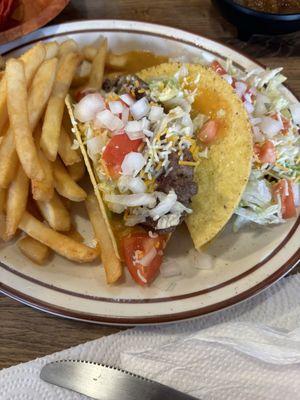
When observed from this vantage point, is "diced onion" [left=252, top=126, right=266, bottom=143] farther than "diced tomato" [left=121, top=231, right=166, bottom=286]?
Yes

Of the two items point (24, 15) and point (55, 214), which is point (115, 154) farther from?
point (24, 15)

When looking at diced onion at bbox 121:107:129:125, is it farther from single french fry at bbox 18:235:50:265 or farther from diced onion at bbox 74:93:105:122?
single french fry at bbox 18:235:50:265

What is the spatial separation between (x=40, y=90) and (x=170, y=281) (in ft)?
2.69

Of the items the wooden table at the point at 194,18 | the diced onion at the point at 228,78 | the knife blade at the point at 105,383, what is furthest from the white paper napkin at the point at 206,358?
the wooden table at the point at 194,18

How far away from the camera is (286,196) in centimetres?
220

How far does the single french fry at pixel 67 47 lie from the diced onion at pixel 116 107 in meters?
0.38

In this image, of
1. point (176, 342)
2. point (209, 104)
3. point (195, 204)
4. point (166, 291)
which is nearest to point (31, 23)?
point (209, 104)

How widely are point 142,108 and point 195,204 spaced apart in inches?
16.3

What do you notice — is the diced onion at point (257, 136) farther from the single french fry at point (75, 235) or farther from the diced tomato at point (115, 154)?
the single french fry at point (75, 235)

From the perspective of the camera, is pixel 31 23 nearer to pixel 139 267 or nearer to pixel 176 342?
pixel 139 267

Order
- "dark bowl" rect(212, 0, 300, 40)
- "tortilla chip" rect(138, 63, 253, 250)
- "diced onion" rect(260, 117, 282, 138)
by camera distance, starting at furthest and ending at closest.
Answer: "dark bowl" rect(212, 0, 300, 40), "diced onion" rect(260, 117, 282, 138), "tortilla chip" rect(138, 63, 253, 250)

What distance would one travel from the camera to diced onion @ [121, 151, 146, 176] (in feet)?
6.46

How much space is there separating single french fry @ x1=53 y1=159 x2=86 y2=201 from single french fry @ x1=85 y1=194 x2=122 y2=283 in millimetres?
108

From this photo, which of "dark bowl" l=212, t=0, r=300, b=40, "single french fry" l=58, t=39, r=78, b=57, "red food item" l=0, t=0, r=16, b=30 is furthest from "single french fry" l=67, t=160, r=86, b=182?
"dark bowl" l=212, t=0, r=300, b=40
